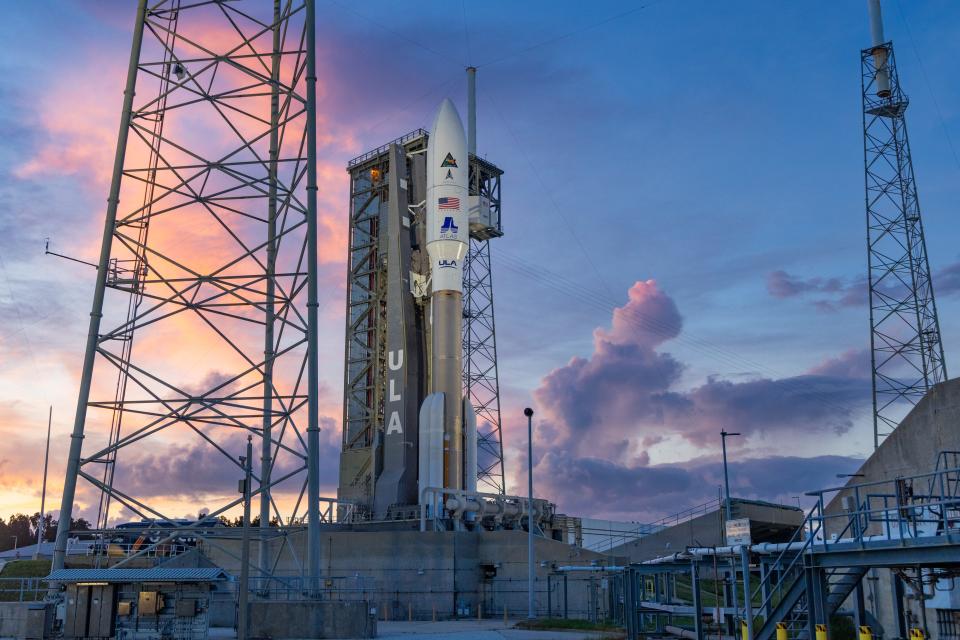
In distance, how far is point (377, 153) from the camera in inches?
2982

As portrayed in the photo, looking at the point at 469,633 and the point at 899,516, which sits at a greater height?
the point at 899,516

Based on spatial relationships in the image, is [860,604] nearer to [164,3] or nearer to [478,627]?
[478,627]

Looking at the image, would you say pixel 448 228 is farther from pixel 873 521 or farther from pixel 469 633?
pixel 873 521

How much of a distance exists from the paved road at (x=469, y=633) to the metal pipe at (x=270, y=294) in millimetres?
6191

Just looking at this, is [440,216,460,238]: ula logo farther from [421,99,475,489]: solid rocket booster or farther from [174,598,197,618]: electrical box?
[174,598,197,618]: electrical box

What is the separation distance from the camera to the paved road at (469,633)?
3522cm

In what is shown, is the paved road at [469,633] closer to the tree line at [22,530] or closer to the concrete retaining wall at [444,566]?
the concrete retaining wall at [444,566]

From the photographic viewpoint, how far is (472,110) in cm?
7331


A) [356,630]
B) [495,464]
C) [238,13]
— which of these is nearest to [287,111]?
[238,13]

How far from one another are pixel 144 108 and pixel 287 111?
5.72m

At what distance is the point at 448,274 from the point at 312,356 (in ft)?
89.5

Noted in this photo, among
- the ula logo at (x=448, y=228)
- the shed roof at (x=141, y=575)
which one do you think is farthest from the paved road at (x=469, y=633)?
the ula logo at (x=448, y=228)

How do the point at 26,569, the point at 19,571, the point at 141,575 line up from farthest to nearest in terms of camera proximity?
the point at 19,571 → the point at 26,569 → the point at 141,575

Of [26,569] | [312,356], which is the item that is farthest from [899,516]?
[26,569]
